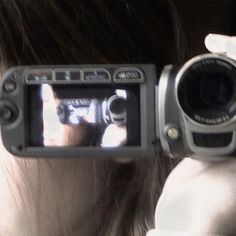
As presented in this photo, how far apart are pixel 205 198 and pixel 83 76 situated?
0.51ft

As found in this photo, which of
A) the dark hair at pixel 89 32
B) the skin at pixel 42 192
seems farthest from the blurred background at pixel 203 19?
the skin at pixel 42 192

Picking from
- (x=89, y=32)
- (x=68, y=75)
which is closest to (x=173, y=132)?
(x=68, y=75)

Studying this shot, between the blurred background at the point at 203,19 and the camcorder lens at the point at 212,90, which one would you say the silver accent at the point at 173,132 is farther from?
the blurred background at the point at 203,19

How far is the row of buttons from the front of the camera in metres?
0.66

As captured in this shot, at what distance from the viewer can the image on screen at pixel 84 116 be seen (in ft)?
A: 2.20

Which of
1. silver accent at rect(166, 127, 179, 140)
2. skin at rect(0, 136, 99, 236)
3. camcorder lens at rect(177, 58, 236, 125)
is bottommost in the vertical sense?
skin at rect(0, 136, 99, 236)

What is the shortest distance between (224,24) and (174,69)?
36cm

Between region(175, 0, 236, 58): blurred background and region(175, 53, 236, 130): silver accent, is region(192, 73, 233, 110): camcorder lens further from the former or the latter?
region(175, 0, 236, 58): blurred background

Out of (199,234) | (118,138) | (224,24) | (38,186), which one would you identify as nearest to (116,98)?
(118,138)

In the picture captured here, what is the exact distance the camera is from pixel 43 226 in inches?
35.3

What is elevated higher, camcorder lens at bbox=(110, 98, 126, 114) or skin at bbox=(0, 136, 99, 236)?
camcorder lens at bbox=(110, 98, 126, 114)

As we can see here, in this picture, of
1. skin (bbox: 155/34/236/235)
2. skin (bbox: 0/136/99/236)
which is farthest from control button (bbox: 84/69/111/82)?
skin (bbox: 0/136/99/236)

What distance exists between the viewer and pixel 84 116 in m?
0.69

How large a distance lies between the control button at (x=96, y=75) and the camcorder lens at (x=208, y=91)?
7 centimetres
